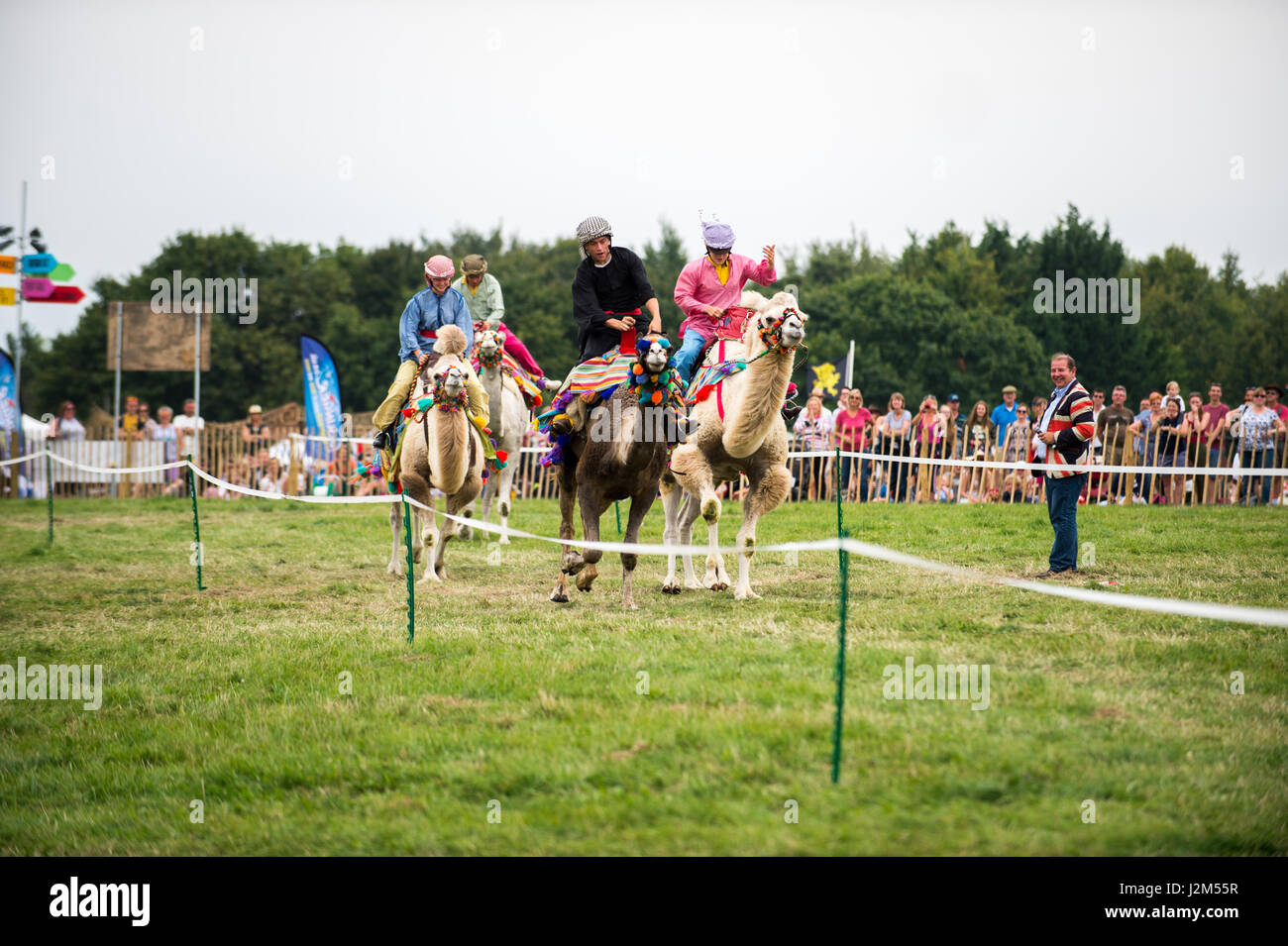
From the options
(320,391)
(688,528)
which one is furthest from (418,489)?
(320,391)

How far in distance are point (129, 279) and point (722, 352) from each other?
66190mm

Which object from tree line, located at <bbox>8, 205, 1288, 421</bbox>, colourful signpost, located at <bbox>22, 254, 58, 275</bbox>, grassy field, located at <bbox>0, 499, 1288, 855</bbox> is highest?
tree line, located at <bbox>8, 205, 1288, 421</bbox>

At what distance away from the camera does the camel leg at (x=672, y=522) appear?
10.8 metres

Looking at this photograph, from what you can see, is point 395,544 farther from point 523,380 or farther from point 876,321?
point 876,321

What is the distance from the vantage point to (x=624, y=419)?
32.0 feet

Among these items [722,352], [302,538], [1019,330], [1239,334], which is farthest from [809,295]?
[722,352]

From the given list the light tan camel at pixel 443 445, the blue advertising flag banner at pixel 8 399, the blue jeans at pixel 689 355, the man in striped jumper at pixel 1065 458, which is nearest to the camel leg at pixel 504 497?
the light tan camel at pixel 443 445

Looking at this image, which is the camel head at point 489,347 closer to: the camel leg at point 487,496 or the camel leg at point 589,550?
the camel leg at point 487,496

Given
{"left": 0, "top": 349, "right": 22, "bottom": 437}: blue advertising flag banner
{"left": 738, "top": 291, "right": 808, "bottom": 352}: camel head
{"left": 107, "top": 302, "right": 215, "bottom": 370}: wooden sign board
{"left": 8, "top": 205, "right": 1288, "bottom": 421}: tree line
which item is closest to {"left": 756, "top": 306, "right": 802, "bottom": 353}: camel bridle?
{"left": 738, "top": 291, "right": 808, "bottom": 352}: camel head

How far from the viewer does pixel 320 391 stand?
26.4m

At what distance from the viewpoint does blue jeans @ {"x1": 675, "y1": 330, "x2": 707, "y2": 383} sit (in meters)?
10.8

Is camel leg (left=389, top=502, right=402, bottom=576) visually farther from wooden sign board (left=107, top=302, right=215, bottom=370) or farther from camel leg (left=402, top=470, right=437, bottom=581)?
wooden sign board (left=107, top=302, right=215, bottom=370)

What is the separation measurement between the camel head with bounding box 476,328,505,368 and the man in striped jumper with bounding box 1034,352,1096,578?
23.0 feet

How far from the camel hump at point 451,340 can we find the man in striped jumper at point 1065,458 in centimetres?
590
